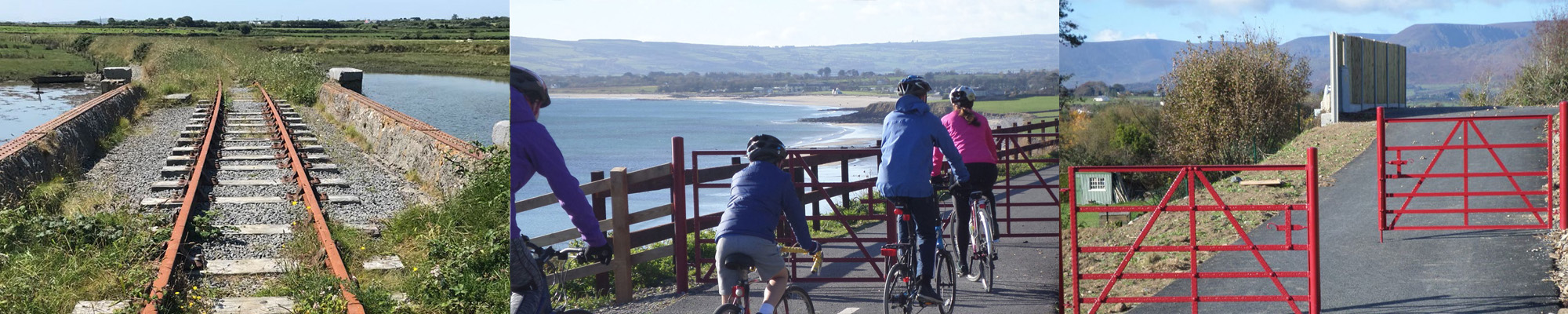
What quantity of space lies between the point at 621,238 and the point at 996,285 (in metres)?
1.36

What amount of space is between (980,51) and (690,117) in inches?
38.7

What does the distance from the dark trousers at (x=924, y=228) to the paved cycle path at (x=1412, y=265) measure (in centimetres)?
533

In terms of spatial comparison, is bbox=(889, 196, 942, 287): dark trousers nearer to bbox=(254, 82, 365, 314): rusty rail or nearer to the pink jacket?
the pink jacket

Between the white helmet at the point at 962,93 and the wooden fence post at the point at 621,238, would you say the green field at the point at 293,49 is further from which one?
the white helmet at the point at 962,93

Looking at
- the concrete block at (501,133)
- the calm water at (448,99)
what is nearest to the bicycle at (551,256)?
the concrete block at (501,133)

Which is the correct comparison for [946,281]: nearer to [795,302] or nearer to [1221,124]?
[795,302]

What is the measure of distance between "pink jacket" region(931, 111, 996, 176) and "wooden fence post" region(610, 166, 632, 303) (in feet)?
3.32

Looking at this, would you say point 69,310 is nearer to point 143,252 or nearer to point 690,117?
point 143,252

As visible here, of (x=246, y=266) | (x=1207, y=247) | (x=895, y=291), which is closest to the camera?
(x=895, y=291)

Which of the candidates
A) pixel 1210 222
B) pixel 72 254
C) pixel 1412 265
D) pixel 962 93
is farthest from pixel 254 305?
pixel 1210 222

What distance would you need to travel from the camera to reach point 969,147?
3.87m

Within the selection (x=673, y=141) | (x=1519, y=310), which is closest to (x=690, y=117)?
(x=673, y=141)

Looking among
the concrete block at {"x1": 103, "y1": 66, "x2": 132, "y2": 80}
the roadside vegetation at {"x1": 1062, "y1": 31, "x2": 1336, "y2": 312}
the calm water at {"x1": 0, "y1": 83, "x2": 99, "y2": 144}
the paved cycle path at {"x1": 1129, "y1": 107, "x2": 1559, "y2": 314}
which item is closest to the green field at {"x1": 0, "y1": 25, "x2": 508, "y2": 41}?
the calm water at {"x1": 0, "y1": 83, "x2": 99, "y2": 144}

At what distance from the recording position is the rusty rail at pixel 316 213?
20.0 ft
